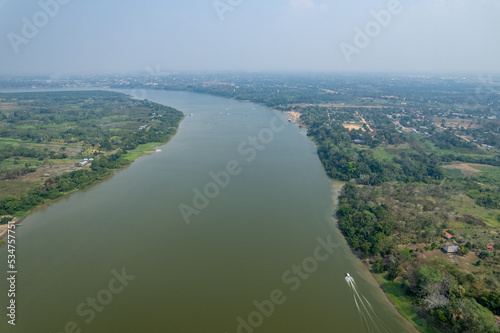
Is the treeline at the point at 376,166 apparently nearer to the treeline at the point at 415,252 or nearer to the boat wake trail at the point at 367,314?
the treeline at the point at 415,252

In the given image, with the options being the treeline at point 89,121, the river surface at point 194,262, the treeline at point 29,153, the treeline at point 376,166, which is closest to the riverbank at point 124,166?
the river surface at point 194,262

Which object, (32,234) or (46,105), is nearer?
(32,234)

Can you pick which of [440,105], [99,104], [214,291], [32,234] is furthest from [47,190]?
[440,105]

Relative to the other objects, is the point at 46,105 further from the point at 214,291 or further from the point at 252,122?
the point at 214,291

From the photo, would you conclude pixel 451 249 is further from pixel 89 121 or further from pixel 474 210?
pixel 89 121

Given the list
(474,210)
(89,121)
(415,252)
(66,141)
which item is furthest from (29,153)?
(474,210)

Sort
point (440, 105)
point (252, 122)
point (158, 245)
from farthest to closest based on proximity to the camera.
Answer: point (440, 105)
point (252, 122)
point (158, 245)
